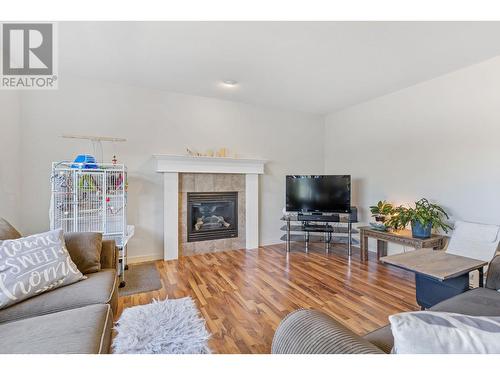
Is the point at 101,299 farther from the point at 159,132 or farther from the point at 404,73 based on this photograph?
the point at 404,73

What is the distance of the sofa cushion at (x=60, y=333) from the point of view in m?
0.96

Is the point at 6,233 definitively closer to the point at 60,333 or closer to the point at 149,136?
the point at 60,333

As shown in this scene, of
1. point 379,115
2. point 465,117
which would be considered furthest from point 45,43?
point 465,117

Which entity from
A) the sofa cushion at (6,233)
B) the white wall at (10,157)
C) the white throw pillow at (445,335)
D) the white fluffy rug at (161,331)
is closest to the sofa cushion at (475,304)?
the white throw pillow at (445,335)

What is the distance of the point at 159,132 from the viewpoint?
352 centimetres

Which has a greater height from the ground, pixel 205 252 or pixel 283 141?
pixel 283 141

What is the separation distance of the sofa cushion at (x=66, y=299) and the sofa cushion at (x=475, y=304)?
2011mm

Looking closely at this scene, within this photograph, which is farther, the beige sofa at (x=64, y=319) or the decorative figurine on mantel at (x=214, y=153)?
the decorative figurine on mantel at (x=214, y=153)

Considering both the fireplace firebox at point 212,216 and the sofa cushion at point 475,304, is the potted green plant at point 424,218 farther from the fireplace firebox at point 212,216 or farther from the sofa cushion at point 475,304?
the fireplace firebox at point 212,216

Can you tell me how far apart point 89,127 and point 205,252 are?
7.80 ft

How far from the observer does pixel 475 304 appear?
1388 mm

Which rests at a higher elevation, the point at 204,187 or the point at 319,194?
the point at 204,187

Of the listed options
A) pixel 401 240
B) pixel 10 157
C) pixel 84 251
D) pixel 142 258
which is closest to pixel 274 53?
pixel 84 251

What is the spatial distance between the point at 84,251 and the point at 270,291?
1.69 meters
